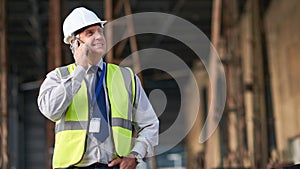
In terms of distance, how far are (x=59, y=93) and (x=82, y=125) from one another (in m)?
0.26

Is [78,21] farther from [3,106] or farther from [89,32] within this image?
[3,106]

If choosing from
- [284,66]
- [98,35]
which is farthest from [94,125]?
[284,66]

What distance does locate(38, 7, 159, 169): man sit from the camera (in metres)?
3.40

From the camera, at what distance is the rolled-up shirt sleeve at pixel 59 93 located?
10.9 feet

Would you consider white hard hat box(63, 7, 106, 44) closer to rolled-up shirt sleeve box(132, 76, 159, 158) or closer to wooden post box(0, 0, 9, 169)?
rolled-up shirt sleeve box(132, 76, 159, 158)

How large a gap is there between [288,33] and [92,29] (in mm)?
12370

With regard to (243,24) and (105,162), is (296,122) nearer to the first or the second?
(243,24)

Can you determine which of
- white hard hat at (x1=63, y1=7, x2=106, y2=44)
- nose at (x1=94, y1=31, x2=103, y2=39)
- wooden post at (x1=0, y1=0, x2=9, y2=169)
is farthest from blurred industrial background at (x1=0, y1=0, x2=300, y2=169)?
nose at (x1=94, y1=31, x2=103, y2=39)

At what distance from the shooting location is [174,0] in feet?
62.7

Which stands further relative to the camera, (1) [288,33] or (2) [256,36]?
(1) [288,33]

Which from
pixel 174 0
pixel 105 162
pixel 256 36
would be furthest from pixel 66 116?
pixel 174 0

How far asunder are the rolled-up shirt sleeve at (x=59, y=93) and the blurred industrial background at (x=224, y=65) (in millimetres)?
7017

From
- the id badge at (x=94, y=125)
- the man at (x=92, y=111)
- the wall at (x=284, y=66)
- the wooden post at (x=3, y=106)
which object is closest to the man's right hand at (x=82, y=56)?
the man at (x=92, y=111)

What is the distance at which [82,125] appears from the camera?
3479 mm
